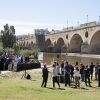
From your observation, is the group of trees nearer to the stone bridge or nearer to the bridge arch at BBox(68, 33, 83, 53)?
the stone bridge

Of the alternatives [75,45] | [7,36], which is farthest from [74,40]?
[7,36]

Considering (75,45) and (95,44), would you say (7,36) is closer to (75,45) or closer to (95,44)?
(75,45)

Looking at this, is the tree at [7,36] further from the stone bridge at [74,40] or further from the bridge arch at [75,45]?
the bridge arch at [75,45]

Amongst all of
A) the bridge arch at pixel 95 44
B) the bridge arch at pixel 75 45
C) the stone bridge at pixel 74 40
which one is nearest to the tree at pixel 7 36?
the stone bridge at pixel 74 40

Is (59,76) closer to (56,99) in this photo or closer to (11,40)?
(56,99)

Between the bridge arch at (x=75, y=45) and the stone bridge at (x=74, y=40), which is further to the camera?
the bridge arch at (x=75, y=45)

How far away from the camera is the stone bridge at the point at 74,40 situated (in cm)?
5034

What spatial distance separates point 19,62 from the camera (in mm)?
22000

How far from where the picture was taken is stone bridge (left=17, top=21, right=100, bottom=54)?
50.3 meters

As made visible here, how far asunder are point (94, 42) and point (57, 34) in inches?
785

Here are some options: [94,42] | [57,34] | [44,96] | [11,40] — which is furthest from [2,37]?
[44,96]

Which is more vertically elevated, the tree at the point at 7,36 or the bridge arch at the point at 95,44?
the tree at the point at 7,36

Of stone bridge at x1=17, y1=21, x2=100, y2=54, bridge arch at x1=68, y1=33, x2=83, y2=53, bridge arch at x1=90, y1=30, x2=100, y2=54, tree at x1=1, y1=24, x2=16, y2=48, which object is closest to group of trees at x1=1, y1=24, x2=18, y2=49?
tree at x1=1, y1=24, x2=16, y2=48

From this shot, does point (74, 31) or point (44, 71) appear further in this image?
point (74, 31)
